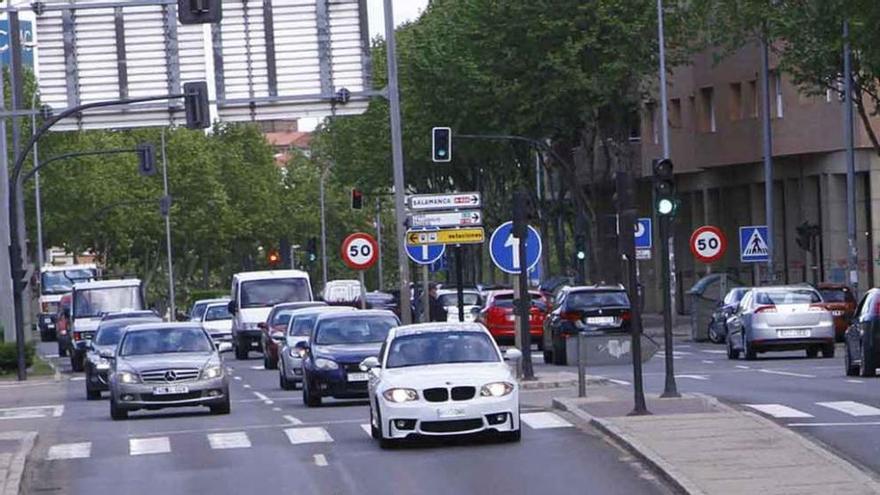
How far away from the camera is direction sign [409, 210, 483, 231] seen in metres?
37.7

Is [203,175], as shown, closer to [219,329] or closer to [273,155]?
[273,155]

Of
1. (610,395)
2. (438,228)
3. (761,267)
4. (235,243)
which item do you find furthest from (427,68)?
(235,243)

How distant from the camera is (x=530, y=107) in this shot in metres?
68.2

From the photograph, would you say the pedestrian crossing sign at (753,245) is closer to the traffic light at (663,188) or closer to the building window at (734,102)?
the building window at (734,102)

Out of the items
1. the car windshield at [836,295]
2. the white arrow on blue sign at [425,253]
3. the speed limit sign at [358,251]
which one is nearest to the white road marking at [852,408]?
the white arrow on blue sign at [425,253]

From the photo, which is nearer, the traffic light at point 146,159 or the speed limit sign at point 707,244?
the speed limit sign at point 707,244

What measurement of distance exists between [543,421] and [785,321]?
17.2 meters

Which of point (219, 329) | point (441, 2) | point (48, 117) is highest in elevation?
point (441, 2)

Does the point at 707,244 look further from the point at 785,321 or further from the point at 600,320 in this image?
the point at 785,321

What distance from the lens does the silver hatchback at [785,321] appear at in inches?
1687

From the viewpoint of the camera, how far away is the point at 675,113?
257ft

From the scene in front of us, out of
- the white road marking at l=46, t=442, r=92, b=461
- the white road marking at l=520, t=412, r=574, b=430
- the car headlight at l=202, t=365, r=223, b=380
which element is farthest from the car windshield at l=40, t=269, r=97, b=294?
the white road marking at l=520, t=412, r=574, b=430

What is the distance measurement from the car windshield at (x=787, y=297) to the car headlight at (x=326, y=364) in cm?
1354

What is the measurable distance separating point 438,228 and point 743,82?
34.3 meters
